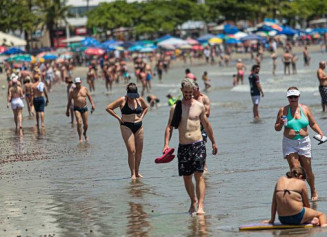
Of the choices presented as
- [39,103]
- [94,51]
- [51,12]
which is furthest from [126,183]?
[51,12]

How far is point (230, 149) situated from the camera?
61.1ft

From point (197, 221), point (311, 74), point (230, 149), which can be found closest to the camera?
point (197, 221)

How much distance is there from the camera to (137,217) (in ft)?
37.7

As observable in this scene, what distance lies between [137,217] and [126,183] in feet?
9.90

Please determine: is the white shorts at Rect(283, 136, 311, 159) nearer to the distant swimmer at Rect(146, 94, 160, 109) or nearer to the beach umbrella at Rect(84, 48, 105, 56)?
the distant swimmer at Rect(146, 94, 160, 109)

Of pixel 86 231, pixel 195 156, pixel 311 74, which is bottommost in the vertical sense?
pixel 311 74

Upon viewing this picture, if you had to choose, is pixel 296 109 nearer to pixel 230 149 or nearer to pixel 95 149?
pixel 230 149

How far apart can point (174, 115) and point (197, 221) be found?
1321mm

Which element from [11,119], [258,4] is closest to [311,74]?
[11,119]

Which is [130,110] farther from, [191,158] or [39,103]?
[39,103]

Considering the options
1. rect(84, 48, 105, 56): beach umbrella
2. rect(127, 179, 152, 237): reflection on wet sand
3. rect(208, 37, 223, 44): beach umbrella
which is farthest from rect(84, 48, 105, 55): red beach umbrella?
rect(127, 179, 152, 237): reflection on wet sand

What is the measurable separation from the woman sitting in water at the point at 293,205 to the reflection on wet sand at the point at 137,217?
4.95ft

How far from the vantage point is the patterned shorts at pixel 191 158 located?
11188mm

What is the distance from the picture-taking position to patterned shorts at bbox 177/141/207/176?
1119 centimetres
